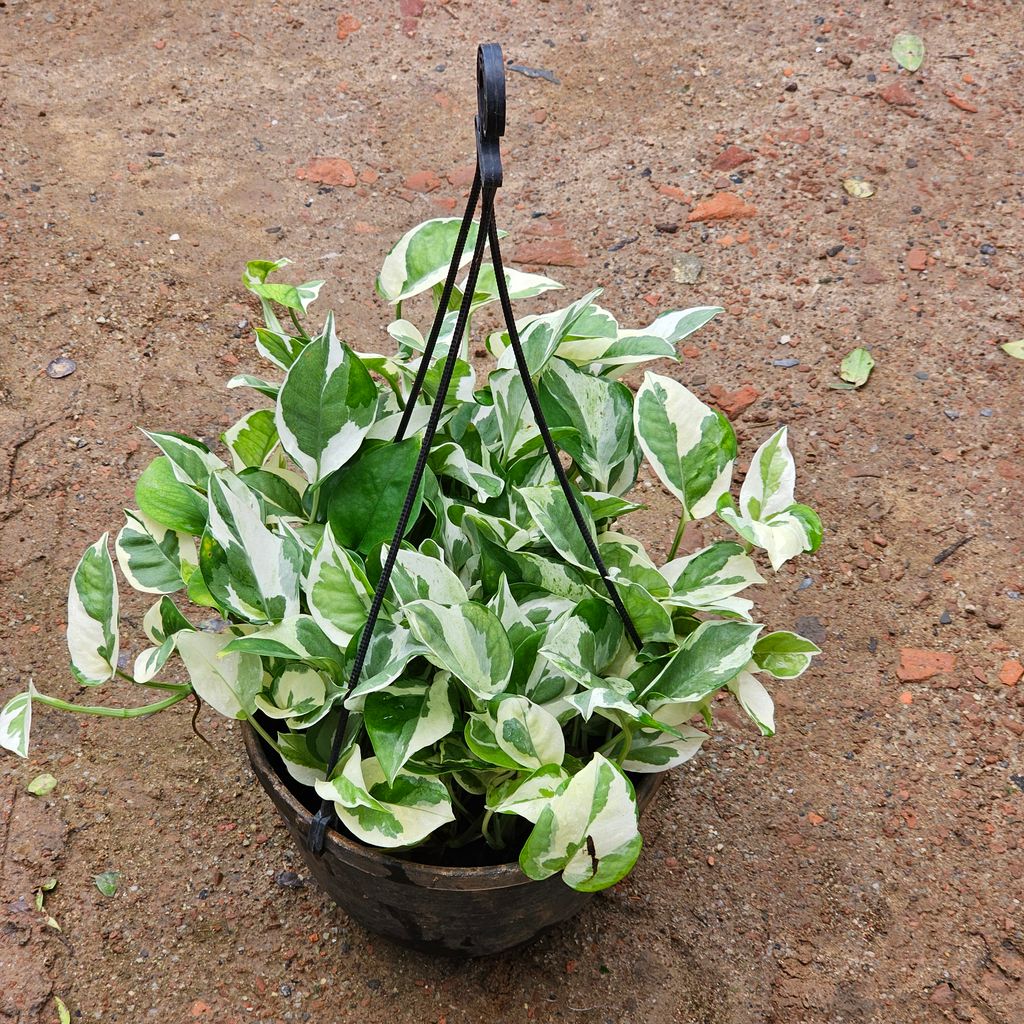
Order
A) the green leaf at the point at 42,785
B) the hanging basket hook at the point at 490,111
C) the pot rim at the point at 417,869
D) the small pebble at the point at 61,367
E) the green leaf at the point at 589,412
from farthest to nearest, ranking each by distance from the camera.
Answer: the small pebble at the point at 61,367, the green leaf at the point at 42,785, the green leaf at the point at 589,412, the pot rim at the point at 417,869, the hanging basket hook at the point at 490,111

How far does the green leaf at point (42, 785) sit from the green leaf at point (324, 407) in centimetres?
76

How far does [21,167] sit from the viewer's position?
233 centimetres

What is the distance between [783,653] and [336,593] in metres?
0.41

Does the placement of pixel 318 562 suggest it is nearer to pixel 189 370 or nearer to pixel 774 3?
pixel 189 370

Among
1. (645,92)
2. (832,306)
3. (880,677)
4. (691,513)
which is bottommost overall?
(880,677)

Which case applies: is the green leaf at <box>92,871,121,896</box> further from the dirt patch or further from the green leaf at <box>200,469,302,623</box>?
the green leaf at <box>200,469,302,623</box>

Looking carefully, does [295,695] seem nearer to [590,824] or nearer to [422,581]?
[422,581]

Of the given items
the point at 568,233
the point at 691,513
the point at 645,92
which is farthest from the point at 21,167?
the point at 691,513

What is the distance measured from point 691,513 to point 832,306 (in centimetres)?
126

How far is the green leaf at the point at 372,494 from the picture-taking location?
38.4 inches

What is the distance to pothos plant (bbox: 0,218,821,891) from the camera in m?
0.85

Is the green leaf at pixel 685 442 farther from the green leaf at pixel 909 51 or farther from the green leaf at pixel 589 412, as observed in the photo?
the green leaf at pixel 909 51

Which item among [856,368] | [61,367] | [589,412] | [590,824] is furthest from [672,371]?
[590,824]

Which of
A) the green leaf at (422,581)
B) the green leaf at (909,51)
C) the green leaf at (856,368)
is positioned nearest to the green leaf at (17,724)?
the green leaf at (422,581)
